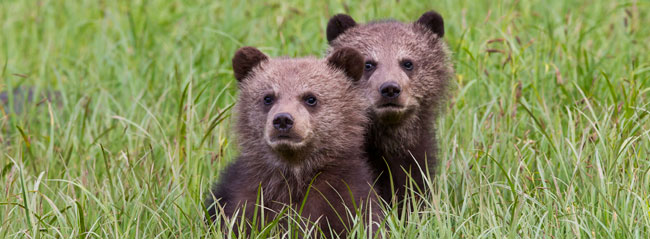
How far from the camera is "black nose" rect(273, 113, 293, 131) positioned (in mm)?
4902

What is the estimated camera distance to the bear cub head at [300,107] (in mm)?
5004

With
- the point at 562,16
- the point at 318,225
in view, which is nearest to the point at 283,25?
the point at 562,16

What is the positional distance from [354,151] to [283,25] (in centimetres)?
311

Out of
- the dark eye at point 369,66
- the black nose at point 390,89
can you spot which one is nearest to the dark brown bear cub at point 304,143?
the black nose at point 390,89

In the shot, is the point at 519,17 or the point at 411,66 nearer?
the point at 411,66

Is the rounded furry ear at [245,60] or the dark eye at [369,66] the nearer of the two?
the rounded furry ear at [245,60]

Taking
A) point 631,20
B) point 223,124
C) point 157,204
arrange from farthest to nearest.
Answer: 1. point 631,20
2. point 223,124
3. point 157,204

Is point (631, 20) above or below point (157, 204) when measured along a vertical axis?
above

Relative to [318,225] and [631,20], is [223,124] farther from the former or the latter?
[631,20]

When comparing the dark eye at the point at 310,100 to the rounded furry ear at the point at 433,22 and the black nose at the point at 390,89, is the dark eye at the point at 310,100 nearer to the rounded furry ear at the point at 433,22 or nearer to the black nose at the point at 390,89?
the black nose at the point at 390,89

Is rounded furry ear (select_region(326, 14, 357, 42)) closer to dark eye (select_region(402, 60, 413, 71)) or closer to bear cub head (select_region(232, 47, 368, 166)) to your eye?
dark eye (select_region(402, 60, 413, 71))

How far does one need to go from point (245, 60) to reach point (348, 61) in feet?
2.06

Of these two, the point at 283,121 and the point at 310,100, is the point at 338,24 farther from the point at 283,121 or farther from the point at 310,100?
the point at 283,121

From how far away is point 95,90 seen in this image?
304 inches
